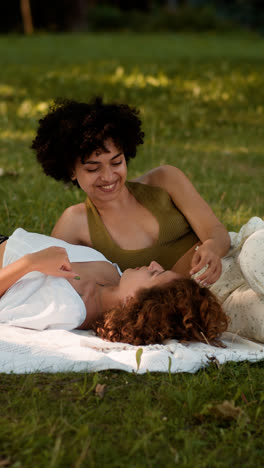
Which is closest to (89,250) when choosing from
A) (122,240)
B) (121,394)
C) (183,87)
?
(122,240)

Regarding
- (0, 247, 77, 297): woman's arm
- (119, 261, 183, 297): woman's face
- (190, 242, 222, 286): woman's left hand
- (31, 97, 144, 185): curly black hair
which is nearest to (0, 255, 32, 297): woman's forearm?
(0, 247, 77, 297): woman's arm

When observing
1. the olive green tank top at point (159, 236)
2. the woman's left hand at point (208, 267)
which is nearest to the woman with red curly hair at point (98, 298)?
the woman's left hand at point (208, 267)

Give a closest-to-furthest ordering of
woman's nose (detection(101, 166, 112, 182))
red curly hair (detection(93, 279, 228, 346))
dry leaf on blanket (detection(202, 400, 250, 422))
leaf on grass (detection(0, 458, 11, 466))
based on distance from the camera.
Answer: leaf on grass (detection(0, 458, 11, 466)), dry leaf on blanket (detection(202, 400, 250, 422)), red curly hair (detection(93, 279, 228, 346)), woman's nose (detection(101, 166, 112, 182))

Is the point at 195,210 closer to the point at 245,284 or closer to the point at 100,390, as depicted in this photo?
the point at 245,284

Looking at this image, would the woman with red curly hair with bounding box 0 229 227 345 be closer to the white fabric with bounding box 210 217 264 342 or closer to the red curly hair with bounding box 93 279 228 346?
the red curly hair with bounding box 93 279 228 346

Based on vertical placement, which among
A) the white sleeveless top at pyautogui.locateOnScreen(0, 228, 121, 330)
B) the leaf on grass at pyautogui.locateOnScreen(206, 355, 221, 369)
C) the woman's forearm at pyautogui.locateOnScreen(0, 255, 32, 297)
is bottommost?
the leaf on grass at pyautogui.locateOnScreen(206, 355, 221, 369)

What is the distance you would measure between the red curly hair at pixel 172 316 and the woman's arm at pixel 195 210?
1.20ft

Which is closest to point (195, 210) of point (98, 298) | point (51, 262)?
point (98, 298)

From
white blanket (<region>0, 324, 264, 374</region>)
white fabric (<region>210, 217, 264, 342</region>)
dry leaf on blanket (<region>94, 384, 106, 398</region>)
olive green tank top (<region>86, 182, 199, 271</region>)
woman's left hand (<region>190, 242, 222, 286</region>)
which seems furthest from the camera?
olive green tank top (<region>86, 182, 199, 271</region>)

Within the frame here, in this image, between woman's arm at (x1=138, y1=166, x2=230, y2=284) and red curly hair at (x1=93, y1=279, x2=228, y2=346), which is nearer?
red curly hair at (x1=93, y1=279, x2=228, y2=346)

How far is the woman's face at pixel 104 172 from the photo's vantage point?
3652mm

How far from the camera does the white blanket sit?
2873mm

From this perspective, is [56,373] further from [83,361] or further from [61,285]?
[61,285]

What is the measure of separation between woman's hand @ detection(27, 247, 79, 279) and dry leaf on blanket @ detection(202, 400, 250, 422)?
1.06 metres
